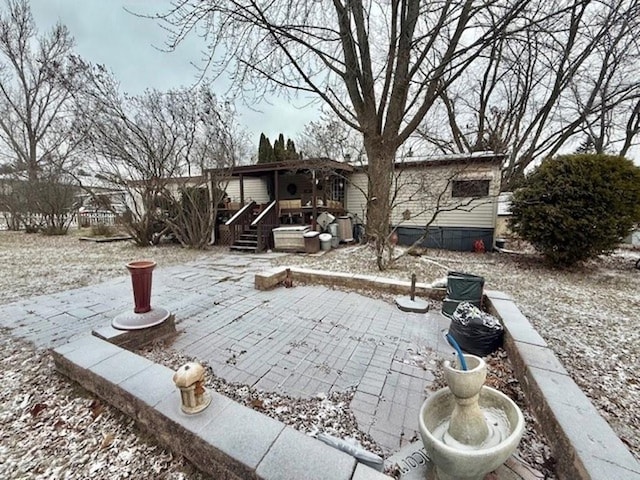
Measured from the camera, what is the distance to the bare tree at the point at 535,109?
9758 mm

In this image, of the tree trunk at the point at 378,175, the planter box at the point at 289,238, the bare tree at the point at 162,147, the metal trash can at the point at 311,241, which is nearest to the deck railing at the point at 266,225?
the planter box at the point at 289,238

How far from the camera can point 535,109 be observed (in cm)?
1195

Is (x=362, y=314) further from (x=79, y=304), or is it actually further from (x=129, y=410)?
(x=79, y=304)

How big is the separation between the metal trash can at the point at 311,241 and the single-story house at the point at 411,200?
35.8 inches

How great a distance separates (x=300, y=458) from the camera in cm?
121

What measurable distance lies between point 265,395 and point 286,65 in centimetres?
763

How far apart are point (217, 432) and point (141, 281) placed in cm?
191

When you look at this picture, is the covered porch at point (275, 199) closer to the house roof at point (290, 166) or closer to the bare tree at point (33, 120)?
the house roof at point (290, 166)

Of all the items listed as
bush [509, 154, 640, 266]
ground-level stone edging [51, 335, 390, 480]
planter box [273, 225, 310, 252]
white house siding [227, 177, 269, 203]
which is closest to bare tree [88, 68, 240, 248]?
planter box [273, 225, 310, 252]

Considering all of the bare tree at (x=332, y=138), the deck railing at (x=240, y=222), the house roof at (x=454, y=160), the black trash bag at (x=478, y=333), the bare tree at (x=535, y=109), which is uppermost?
the bare tree at (x=535, y=109)

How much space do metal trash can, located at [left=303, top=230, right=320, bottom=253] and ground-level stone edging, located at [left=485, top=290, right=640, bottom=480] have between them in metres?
5.79

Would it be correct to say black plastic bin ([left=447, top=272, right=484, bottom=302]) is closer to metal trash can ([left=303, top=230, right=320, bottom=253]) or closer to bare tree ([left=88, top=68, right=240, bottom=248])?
metal trash can ([left=303, top=230, right=320, bottom=253])

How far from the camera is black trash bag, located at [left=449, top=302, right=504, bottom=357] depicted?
8.46ft

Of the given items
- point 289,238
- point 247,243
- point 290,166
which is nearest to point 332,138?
point 290,166
